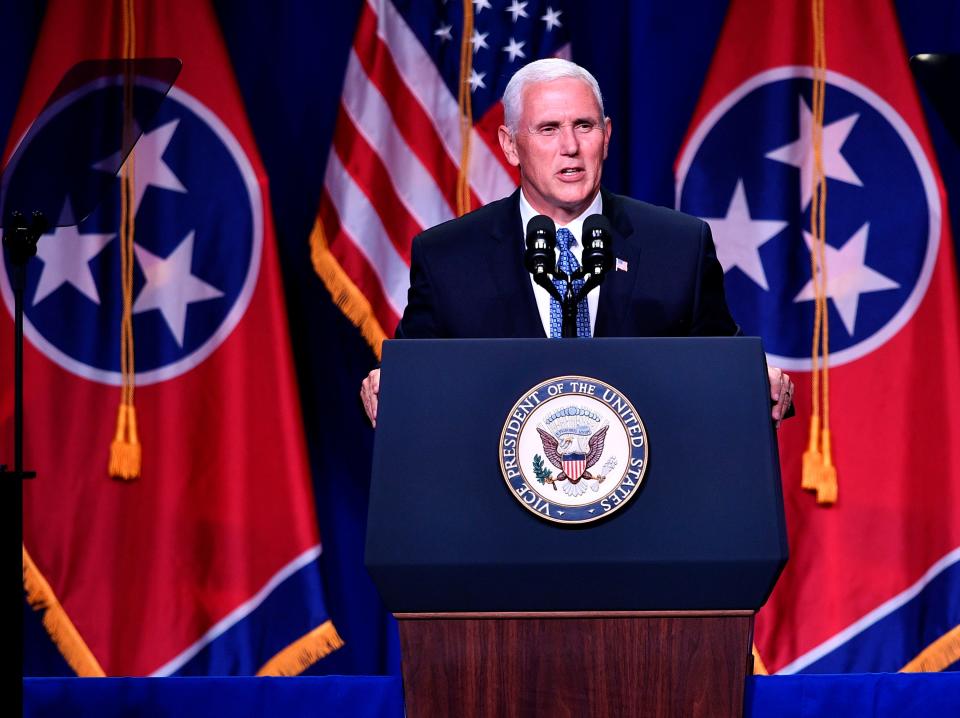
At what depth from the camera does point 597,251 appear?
70.4 inches

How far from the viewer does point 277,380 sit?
3.91 m

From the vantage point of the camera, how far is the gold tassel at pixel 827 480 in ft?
12.2

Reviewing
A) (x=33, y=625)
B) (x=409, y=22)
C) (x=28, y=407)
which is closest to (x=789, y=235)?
(x=409, y=22)

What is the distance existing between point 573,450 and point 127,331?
8.28 feet

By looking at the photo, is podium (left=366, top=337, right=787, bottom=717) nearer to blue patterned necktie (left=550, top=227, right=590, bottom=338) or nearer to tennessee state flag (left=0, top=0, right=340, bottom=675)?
blue patterned necktie (left=550, top=227, right=590, bottom=338)

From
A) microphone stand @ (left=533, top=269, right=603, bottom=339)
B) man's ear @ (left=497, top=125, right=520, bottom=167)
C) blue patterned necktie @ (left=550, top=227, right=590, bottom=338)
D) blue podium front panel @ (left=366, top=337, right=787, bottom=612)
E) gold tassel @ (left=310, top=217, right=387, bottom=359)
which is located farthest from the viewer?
gold tassel @ (left=310, top=217, right=387, bottom=359)

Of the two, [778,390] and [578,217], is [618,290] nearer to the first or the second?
[578,217]

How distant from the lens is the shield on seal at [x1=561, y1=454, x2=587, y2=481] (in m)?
1.67

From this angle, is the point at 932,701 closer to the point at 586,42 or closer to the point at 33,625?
the point at 586,42

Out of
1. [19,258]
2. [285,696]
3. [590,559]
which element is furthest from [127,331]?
[590,559]

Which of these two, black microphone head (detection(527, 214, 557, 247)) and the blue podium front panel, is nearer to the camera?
the blue podium front panel

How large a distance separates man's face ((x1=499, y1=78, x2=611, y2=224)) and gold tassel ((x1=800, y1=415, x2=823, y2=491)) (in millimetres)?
1623

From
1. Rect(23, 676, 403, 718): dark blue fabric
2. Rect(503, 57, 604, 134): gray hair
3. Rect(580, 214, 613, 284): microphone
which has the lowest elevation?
Rect(23, 676, 403, 718): dark blue fabric

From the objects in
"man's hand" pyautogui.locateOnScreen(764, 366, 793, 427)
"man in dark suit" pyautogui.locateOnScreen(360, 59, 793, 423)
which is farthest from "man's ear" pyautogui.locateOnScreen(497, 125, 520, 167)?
"man's hand" pyautogui.locateOnScreen(764, 366, 793, 427)
